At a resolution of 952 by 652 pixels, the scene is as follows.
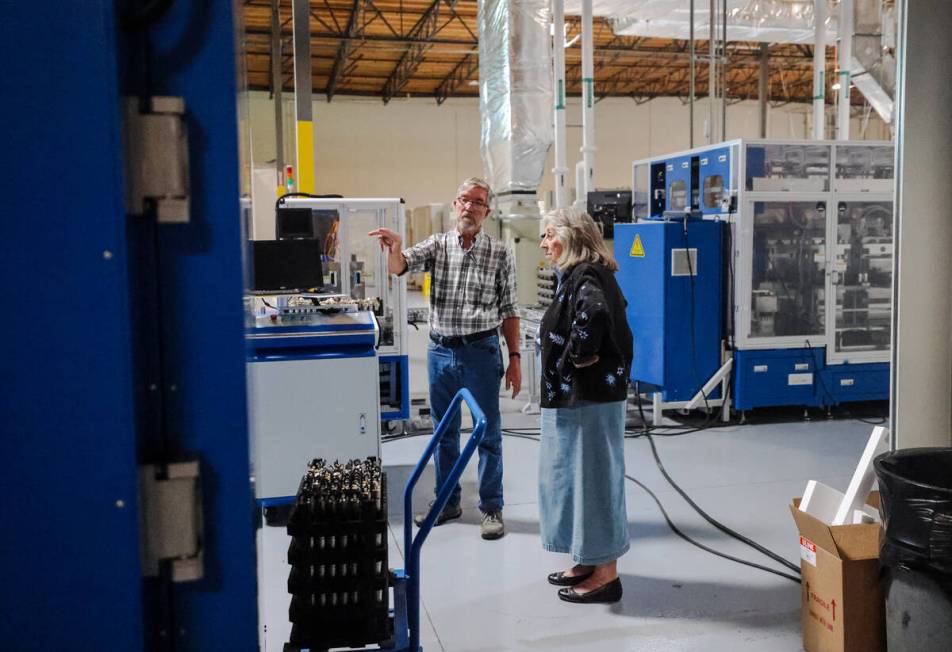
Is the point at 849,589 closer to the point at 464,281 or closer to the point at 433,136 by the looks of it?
the point at 464,281

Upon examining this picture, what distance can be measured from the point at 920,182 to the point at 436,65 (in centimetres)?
1455

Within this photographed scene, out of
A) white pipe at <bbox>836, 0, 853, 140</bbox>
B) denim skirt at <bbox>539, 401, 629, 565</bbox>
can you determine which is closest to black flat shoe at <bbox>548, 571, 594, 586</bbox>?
denim skirt at <bbox>539, 401, 629, 565</bbox>

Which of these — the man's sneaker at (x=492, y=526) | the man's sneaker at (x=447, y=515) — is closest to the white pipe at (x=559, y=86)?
the man's sneaker at (x=447, y=515)

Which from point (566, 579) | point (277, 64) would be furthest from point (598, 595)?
point (277, 64)

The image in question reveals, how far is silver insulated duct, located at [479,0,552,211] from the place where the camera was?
6918 mm

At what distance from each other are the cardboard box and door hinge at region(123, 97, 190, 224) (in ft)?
7.87

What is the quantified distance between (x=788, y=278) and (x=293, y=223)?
394 centimetres

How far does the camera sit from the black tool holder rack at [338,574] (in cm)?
187

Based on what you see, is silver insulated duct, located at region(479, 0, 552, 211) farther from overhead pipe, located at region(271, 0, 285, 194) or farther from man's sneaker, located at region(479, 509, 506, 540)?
man's sneaker, located at region(479, 509, 506, 540)

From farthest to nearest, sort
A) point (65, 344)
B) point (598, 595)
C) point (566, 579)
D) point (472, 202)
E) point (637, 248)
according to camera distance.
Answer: point (637, 248) < point (472, 202) < point (566, 579) < point (598, 595) < point (65, 344)

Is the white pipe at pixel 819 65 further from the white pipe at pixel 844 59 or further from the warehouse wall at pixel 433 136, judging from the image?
the warehouse wall at pixel 433 136

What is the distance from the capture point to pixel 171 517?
100 cm

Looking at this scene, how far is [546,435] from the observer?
315cm

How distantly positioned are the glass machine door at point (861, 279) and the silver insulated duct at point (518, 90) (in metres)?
2.58
